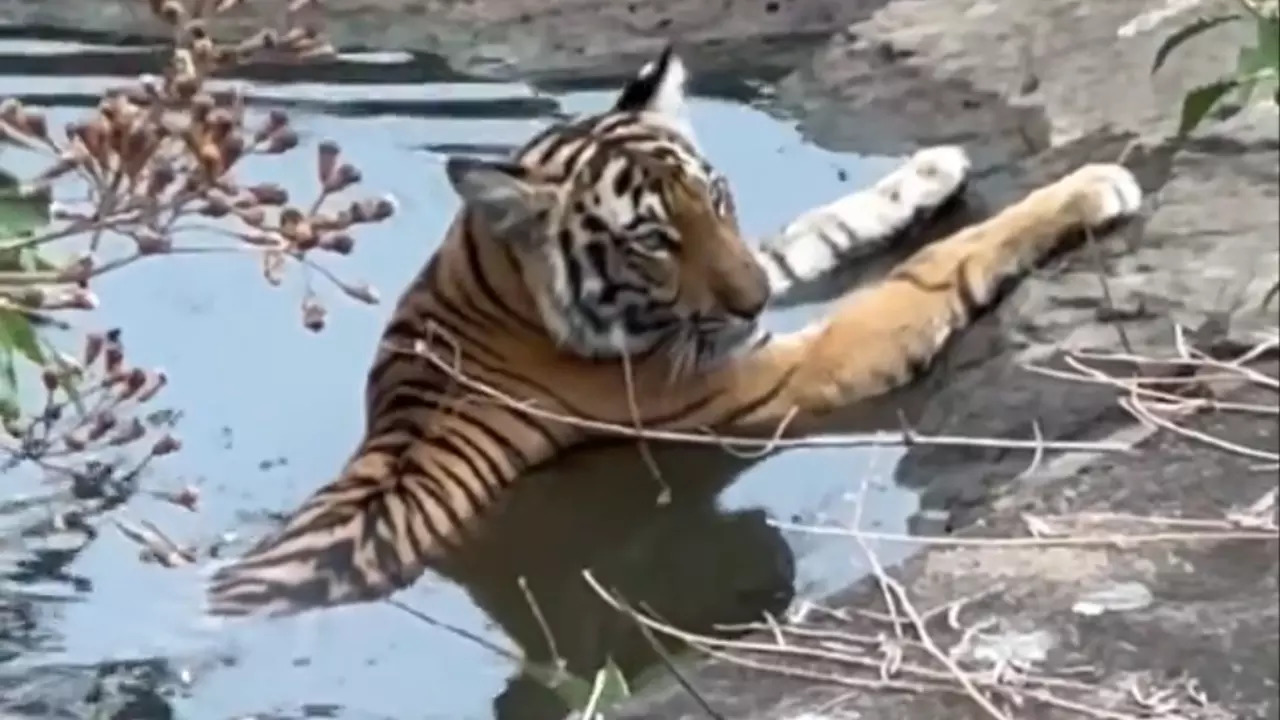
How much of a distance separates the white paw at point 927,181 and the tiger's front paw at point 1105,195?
14.5 inches

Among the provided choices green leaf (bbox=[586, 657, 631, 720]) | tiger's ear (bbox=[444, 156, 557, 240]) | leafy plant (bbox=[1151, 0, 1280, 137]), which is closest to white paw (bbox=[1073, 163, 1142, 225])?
tiger's ear (bbox=[444, 156, 557, 240])

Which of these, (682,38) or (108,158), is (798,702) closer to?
(108,158)

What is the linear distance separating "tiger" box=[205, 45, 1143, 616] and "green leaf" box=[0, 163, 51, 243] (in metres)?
1.03

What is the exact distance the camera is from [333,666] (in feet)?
8.49

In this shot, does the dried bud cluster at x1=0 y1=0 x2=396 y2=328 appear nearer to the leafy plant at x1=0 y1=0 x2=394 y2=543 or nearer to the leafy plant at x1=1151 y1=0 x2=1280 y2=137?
the leafy plant at x1=0 y1=0 x2=394 y2=543

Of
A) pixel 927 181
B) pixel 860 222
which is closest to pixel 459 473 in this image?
pixel 860 222

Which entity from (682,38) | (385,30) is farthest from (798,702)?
(385,30)

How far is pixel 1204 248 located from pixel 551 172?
34.2 inches

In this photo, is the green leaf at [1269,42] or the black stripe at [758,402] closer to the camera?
the green leaf at [1269,42]

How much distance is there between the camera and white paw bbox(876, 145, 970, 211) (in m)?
3.43

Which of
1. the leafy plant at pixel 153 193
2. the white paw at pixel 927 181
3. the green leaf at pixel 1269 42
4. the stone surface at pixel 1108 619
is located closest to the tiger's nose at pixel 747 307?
the white paw at pixel 927 181

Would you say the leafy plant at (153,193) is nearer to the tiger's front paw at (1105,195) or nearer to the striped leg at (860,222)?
the tiger's front paw at (1105,195)

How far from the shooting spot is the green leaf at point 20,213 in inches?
73.8

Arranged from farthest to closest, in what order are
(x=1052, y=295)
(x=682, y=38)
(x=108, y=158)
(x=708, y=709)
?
1. (x=682, y=38)
2. (x=1052, y=295)
3. (x=708, y=709)
4. (x=108, y=158)
